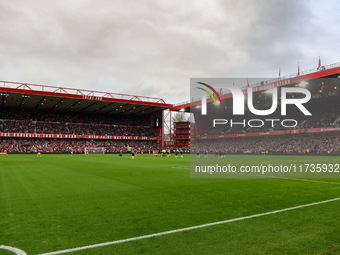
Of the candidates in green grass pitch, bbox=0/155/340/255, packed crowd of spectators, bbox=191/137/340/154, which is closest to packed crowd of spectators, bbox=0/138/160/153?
packed crowd of spectators, bbox=191/137/340/154

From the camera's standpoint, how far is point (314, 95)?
5494 centimetres

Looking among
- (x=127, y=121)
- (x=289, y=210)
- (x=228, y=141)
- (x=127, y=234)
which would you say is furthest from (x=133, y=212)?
(x=127, y=121)

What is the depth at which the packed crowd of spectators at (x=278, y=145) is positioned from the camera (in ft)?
172

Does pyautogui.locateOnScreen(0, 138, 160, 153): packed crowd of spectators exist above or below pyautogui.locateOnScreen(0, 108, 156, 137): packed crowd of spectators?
below

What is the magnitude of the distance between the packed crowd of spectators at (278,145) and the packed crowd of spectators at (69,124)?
832 inches

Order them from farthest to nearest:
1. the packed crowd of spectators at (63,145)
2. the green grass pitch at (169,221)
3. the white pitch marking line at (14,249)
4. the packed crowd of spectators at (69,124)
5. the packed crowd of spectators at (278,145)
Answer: the packed crowd of spectators at (69,124)
the packed crowd of spectators at (63,145)
the packed crowd of spectators at (278,145)
the green grass pitch at (169,221)
the white pitch marking line at (14,249)

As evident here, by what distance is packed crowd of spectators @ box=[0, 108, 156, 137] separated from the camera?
214ft

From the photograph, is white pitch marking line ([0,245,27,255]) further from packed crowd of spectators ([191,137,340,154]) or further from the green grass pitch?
packed crowd of spectators ([191,137,340,154])

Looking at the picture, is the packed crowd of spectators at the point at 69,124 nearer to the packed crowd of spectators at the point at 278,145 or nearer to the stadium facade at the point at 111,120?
the stadium facade at the point at 111,120

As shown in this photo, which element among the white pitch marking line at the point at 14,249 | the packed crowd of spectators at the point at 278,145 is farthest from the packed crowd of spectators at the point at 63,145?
the white pitch marking line at the point at 14,249

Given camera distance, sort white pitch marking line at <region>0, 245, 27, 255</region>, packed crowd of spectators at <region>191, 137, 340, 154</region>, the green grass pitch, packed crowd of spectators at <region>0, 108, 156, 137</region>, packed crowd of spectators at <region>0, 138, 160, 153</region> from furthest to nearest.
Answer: packed crowd of spectators at <region>0, 108, 156, 137</region>
packed crowd of spectators at <region>0, 138, 160, 153</region>
packed crowd of spectators at <region>191, 137, 340, 154</region>
the green grass pitch
white pitch marking line at <region>0, 245, 27, 255</region>

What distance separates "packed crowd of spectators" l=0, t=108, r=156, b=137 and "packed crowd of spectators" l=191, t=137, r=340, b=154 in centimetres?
2114

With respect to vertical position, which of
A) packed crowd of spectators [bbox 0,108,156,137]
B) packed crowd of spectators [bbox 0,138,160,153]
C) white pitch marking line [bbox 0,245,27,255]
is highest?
packed crowd of spectators [bbox 0,108,156,137]

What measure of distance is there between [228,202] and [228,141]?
68.8 meters
